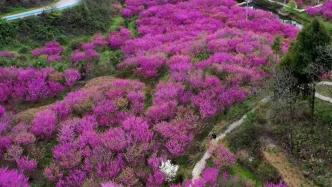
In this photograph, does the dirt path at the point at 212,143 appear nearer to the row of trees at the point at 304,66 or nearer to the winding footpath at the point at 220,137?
the winding footpath at the point at 220,137

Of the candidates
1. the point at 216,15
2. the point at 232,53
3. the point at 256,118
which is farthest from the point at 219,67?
the point at 216,15

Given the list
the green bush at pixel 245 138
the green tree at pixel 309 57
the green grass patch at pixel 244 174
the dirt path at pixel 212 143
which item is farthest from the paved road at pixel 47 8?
the green grass patch at pixel 244 174

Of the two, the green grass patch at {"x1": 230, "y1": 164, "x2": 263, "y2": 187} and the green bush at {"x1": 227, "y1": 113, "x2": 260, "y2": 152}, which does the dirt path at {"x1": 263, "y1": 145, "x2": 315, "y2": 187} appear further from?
the green grass patch at {"x1": 230, "y1": 164, "x2": 263, "y2": 187}

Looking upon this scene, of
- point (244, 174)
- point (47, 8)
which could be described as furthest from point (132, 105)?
point (47, 8)

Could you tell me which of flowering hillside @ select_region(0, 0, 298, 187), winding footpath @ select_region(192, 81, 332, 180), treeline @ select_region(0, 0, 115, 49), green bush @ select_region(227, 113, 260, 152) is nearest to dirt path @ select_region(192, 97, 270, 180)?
winding footpath @ select_region(192, 81, 332, 180)

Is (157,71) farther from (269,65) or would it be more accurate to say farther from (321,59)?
(321,59)

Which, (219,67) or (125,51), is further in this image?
(125,51)

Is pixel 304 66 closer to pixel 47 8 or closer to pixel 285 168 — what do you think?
pixel 285 168
